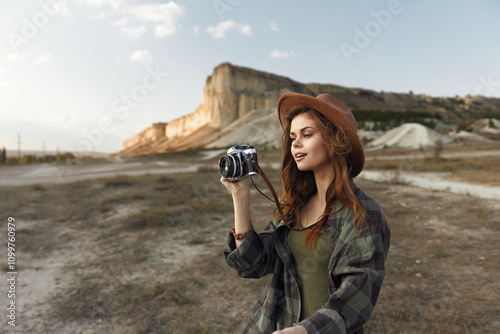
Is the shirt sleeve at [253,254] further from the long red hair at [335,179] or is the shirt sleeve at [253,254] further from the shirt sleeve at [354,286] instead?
the shirt sleeve at [354,286]

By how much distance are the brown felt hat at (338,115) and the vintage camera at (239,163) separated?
34 cm

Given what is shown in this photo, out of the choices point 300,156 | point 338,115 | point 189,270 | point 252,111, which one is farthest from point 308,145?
point 252,111

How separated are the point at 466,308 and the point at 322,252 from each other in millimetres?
2802

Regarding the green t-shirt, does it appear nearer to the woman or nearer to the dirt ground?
the woman

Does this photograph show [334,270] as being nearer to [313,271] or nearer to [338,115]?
[313,271]

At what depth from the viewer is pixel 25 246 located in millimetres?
5145

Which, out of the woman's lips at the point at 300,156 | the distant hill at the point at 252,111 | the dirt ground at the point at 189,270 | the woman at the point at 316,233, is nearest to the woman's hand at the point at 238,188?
the woman at the point at 316,233

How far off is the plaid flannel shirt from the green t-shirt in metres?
0.03

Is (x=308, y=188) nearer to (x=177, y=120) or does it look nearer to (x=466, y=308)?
(x=466, y=308)

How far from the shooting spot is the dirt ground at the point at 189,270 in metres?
2.97

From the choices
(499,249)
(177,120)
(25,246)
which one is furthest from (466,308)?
(177,120)

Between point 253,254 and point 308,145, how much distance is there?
56 centimetres

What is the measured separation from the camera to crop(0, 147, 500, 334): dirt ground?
2975 mm

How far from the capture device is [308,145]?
1312mm
